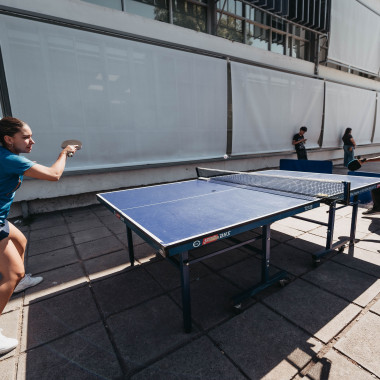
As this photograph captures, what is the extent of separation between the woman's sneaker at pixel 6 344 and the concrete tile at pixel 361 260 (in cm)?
360

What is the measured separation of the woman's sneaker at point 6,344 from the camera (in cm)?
190

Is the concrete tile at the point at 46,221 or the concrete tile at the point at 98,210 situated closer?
the concrete tile at the point at 46,221

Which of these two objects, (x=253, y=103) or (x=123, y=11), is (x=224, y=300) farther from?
(x=253, y=103)

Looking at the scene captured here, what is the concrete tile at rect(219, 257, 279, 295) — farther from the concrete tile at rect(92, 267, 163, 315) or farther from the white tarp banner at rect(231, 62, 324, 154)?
the white tarp banner at rect(231, 62, 324, 154)

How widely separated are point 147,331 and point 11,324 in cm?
131

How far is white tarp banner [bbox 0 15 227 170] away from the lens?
4676mm

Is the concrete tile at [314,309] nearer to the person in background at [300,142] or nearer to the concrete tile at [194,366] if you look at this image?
the concrete tile at [194,366]

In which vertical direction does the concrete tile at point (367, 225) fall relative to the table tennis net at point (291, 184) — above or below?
below

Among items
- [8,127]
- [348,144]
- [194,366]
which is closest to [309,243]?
[194,366]

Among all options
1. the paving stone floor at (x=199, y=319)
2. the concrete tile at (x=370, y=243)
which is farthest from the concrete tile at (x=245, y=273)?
the concrete tile at (x=370, y=243)

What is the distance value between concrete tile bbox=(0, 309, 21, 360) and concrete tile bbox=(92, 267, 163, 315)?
2.35 feet

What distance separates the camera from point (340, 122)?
1138 centimetres

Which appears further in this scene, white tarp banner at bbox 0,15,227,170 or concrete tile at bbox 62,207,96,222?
concrete tile at bbox 62,207,96,222

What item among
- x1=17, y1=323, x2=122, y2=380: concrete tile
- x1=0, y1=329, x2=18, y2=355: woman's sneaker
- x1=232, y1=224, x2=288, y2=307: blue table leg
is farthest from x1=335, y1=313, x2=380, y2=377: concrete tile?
x1=0, y1=329, x2=18, y2=355: woman's sneaker
